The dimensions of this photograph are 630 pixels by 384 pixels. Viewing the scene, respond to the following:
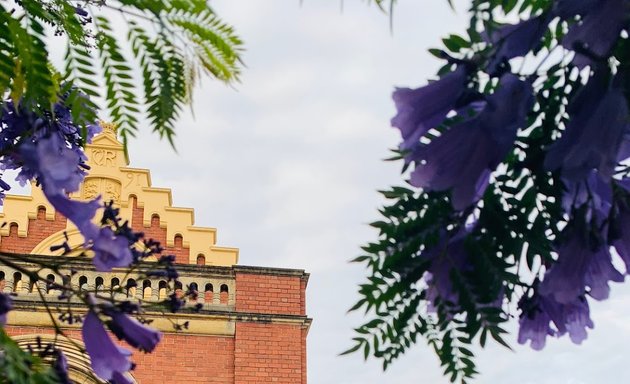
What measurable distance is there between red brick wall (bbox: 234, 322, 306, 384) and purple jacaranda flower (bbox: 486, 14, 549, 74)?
11.0 metres

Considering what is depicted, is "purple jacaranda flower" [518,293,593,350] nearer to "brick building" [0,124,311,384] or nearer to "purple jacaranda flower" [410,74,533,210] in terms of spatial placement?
"purple jacaranda flower" [410,74,533,210]

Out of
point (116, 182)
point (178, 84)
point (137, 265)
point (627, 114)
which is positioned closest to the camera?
point (627, 114)

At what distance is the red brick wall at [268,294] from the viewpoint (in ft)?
40.8

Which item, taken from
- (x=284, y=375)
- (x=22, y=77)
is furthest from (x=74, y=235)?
(x=22, y=77)

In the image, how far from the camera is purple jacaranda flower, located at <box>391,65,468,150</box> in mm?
1311

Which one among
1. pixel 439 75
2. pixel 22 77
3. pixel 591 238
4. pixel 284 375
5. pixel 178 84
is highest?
pixel 284 375

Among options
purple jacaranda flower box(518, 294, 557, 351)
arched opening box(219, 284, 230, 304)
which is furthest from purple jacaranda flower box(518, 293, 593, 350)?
arched opening box(219, 284, 230, 304)

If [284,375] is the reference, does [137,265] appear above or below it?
below

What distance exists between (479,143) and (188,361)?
11144 millimetres

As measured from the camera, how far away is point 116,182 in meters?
13.8

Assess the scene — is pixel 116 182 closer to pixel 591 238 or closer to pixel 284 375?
pixel 284 375

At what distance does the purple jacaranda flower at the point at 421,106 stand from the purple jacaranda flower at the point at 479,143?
0.04 meters

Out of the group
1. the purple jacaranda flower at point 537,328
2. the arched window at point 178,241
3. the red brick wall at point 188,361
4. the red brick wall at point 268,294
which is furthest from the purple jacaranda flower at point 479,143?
the arched window at point 178,241

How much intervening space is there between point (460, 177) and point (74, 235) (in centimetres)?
1211
